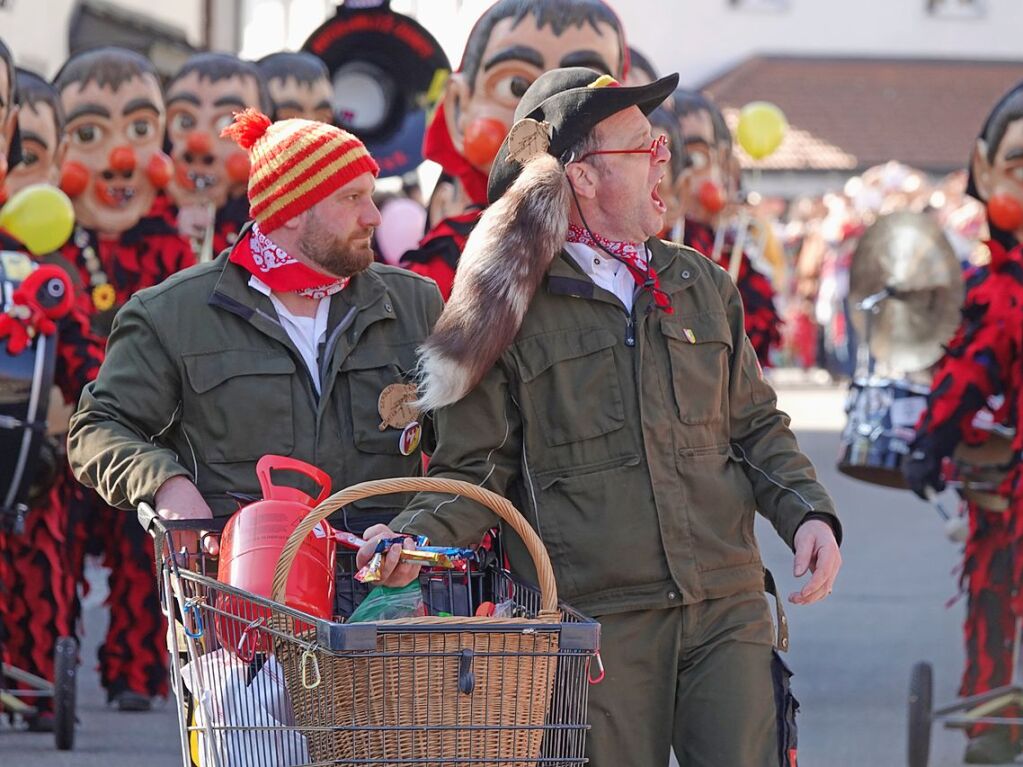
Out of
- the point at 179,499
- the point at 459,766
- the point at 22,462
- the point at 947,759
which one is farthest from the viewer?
the point at 947,759

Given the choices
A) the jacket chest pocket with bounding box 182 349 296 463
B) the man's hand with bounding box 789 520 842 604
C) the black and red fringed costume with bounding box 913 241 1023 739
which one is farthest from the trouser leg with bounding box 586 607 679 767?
the black and red fringed costume with bounding box 913 241 1023 739

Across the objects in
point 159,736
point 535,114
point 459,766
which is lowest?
point 159,736

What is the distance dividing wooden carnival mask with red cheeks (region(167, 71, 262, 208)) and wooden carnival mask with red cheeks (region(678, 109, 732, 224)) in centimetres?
205

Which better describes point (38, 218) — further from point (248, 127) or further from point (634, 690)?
point (634, 690)

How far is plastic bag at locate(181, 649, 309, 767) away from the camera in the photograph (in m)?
3.47

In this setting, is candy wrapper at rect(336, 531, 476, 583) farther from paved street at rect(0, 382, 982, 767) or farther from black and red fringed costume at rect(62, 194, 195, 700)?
black and red fringed costume at rect(62, 194, 195, 700)

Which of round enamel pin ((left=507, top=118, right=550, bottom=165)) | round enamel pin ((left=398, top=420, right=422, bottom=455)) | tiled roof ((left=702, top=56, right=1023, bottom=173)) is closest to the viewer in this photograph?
round enamel pin ((left=507, top=118, right=550, bottom=165))

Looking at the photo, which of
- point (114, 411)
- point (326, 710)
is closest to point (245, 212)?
point (114, 411)

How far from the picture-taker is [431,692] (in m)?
3.34

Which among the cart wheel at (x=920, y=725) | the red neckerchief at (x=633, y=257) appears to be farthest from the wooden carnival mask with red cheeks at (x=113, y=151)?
the red neckerchief at (x=633, y=257)

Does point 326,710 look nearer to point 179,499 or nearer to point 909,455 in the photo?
point 179,499

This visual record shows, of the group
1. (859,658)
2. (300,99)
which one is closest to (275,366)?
(859,658)

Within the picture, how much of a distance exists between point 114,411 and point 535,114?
3.53 feet

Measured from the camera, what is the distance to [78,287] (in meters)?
7.49
